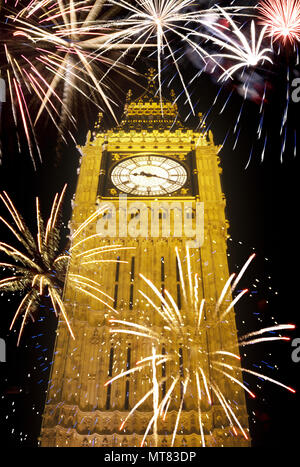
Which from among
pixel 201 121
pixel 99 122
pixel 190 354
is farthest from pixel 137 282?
pixel 201 121

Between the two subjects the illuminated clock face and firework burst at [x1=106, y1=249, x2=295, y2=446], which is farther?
the illuminated clock face

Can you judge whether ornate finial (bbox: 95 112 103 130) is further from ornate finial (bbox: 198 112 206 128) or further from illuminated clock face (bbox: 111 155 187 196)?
ornate finial (bbox: 198 112 206 128)

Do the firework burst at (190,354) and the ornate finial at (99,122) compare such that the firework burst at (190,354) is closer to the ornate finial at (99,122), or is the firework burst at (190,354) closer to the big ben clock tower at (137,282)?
the big ben clock tower at (137,282)

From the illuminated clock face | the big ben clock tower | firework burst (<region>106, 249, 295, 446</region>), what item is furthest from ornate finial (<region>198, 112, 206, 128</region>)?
firework burst (<region>106, 249, 295, 446</region>)

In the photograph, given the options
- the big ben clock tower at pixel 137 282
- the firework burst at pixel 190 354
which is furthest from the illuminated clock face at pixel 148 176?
the firework burst at pixel 190 354

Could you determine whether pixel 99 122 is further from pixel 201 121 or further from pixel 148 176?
pixel 148 176

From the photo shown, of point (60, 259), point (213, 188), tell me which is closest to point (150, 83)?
point (213, 188)
